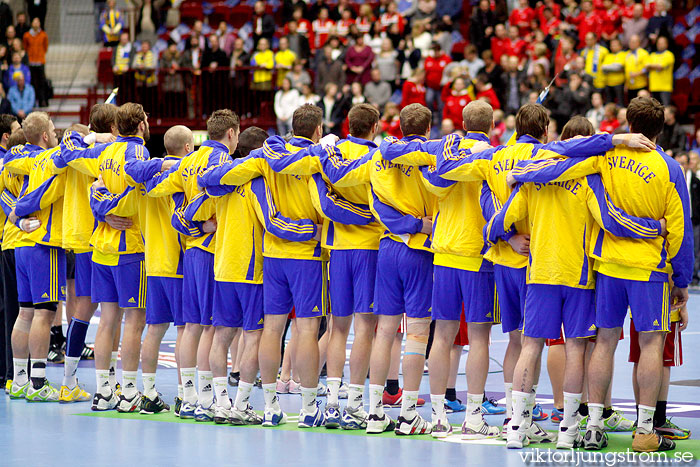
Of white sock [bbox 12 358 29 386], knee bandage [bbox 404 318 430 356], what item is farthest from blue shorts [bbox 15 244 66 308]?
knee bandage [bbox 404 318 430 356]

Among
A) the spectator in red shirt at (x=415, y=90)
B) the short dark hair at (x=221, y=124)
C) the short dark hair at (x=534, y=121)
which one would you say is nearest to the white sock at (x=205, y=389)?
the short dark hair at (x=221, y=124)

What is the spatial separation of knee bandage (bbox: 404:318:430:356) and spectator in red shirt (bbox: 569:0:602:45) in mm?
13970

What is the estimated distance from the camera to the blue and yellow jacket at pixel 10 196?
938 cm

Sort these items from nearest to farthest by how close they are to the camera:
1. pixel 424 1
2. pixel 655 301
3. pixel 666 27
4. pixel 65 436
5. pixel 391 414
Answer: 1. pixel 655 301
2. pixel 65 436
3. pixel 391 414
4. pixel 666 27
5. pixel 424 1

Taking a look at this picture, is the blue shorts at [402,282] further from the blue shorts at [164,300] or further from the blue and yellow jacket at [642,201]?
the blue shorts at [164,300]

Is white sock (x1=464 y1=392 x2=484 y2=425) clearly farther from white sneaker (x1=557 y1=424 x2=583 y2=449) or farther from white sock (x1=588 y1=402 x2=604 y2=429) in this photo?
white sock (x1=588 y1=402 x2=604 y2=429)

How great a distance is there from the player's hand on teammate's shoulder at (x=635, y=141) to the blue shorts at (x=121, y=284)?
153 inches

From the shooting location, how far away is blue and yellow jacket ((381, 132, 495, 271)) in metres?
7.27

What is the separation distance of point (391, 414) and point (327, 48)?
14117 millimetres

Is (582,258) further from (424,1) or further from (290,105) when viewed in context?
(424,1)

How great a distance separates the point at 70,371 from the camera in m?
8.94

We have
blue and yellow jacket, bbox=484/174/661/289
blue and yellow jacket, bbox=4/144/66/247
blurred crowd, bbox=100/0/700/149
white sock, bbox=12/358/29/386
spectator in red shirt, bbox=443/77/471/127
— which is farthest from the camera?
spectator in red shirt, bbox=443/77/471/127

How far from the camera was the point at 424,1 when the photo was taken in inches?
888

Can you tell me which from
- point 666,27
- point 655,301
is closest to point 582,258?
point 655,301
